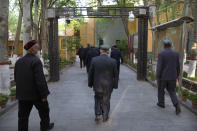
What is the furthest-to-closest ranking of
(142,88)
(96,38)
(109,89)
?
(96,38) < (142,88) < (109,89)

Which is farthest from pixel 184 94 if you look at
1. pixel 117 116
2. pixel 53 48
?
pixel 53 48

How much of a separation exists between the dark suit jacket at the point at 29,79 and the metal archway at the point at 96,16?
833 cm

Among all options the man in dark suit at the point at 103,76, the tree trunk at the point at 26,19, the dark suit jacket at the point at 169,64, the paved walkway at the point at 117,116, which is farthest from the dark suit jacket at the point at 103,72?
the tree trunk at the point at 26,19

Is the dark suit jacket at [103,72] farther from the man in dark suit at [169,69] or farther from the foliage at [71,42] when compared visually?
the foliage at [71,42]

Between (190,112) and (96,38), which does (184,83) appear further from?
(96,38)

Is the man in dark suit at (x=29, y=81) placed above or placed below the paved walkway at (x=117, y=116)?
above

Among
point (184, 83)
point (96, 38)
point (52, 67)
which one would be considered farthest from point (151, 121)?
point (96, 38)

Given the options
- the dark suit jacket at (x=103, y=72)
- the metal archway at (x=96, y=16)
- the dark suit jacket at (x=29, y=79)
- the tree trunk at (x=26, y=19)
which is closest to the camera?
the dark suit jacket at (x=29, y=79)

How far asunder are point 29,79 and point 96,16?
878cm

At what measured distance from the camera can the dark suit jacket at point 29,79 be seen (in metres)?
4.59

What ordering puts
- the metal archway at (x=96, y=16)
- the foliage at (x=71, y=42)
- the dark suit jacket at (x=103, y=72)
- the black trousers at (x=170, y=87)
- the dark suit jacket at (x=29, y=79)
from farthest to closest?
the foliage at (x=71, y=42) < the metal archway at (x=96, y=16) < the black trousers at (x=170, y=87) < the dark suit jacket at (x=103, y=72) < the dark suit jacket at (x=29, y=79)

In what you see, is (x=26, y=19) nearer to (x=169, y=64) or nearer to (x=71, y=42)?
(x=169, y=64)

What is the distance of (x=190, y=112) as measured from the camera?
6.81m

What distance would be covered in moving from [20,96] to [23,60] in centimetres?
64
